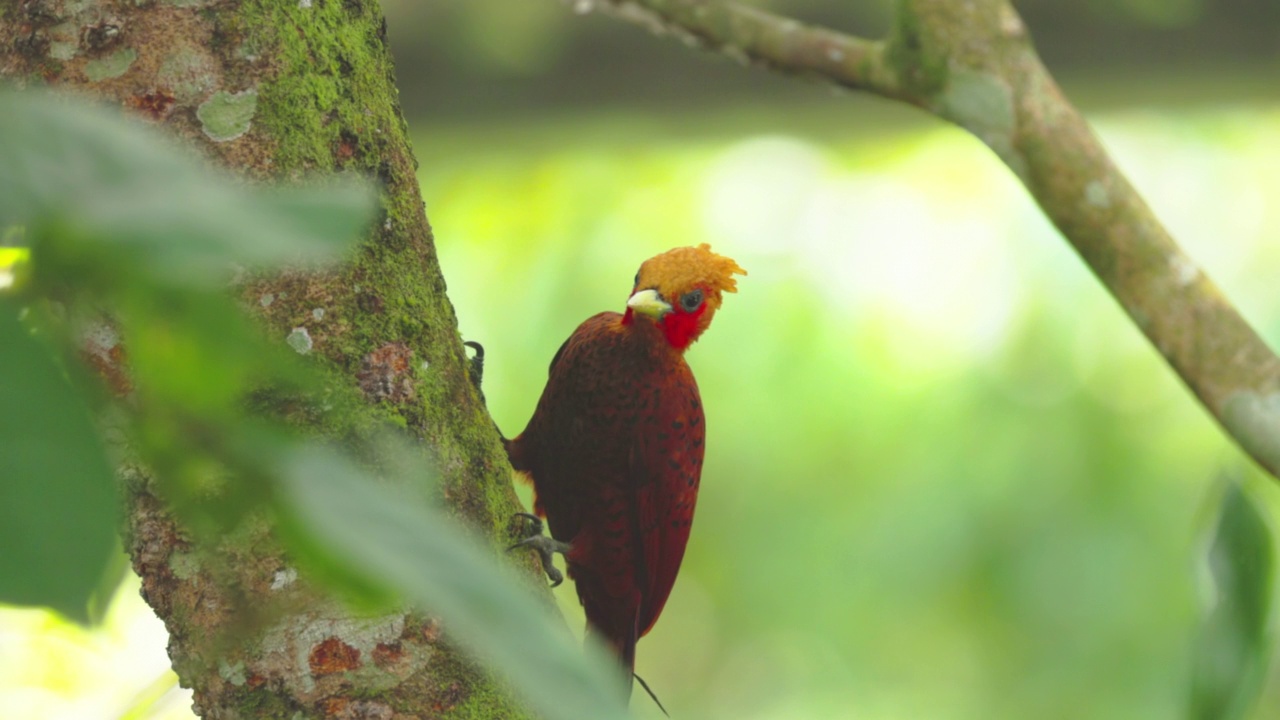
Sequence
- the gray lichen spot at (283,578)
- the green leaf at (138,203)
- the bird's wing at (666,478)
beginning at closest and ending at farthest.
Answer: the green leaf at (138,203) < the gray lichen spot at (283,578) < the bird's wing at (666,478)

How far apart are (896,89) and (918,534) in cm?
249

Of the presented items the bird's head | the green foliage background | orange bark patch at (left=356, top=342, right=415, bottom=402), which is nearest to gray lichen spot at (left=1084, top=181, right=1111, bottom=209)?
the bird's head

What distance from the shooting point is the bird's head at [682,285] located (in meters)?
1.41

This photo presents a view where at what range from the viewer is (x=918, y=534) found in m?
3.69

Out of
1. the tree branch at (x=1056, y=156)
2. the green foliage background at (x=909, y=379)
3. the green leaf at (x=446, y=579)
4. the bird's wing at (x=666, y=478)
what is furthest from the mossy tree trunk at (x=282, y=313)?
the green foliage background at (x=909, y=379)

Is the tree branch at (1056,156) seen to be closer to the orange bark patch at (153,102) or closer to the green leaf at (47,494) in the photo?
the orange bark patch at (153,102)

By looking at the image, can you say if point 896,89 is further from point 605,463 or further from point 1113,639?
point 1113,639

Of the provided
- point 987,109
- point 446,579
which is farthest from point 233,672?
point 987,109

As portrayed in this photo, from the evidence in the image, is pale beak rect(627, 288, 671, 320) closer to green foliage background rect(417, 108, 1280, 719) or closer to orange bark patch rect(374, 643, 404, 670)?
orange bark patch rect(374, 643, 404, 670)

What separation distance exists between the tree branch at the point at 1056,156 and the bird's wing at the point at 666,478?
1.57 ft

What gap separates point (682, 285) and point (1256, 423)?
2.22 ft

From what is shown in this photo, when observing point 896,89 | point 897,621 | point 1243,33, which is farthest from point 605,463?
point 897,621

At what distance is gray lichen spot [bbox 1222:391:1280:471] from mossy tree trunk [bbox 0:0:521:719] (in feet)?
2.90

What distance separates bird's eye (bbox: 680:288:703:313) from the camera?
4.65 ft
